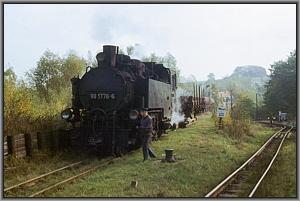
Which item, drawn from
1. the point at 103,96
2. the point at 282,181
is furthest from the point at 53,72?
the point at 282,181

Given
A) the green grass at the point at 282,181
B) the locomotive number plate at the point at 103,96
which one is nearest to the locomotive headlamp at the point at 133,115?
the locomotive number plate at the point at 103,96

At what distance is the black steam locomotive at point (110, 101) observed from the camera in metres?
9.63

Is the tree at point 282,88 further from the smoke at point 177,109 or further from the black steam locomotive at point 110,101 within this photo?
the smoke at point 177,109

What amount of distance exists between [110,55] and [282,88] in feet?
12.6

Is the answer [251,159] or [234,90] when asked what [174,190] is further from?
[234,90]

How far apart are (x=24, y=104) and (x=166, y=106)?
170 inches

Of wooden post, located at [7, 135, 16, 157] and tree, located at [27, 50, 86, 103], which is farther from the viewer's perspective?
tree, located at [27, 50, 86, 103]

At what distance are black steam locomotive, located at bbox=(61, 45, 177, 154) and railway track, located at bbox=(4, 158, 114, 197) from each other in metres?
0.78

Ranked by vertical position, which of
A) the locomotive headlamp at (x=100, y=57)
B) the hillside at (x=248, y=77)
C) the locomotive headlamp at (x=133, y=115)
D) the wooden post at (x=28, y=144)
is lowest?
the wooden post at (x=28, y=144)

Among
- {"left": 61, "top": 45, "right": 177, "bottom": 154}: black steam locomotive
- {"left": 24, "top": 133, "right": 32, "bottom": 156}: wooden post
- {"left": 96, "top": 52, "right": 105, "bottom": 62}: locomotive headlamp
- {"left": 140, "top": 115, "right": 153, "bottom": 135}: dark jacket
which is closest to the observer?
{"left": 24, "top": 133, "right": 32, "bottom": 156}: wooden post

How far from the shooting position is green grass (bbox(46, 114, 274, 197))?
6605 mm

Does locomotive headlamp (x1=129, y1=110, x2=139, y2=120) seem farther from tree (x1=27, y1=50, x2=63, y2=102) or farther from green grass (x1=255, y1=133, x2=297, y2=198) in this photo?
green grass (x1=255, y1=133, x2=297, y2=198)

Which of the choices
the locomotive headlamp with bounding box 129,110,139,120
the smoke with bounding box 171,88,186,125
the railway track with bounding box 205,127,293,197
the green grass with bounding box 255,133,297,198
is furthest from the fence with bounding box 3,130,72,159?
the smoke with bounding box 171,88,186,125

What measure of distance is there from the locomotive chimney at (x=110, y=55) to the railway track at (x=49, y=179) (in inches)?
86.0
